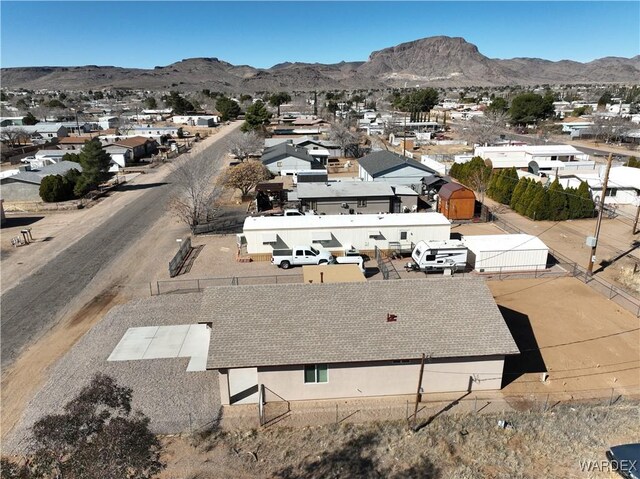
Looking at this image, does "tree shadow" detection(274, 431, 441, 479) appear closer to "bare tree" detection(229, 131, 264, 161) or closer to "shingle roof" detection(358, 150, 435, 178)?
"shingle roof" detection(358, 150, 435, 178)

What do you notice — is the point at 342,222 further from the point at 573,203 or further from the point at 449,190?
the point at 573,203

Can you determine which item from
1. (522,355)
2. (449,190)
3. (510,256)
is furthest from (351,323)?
(449,190)

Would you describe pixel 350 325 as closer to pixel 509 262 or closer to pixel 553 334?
pixel 553 334

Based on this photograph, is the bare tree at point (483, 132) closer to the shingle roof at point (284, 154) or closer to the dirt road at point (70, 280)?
the shingle roof at point (284, 154)

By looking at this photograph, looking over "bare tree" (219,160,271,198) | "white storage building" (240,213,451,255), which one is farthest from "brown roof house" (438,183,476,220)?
"bare tree" (219,160,271,198)

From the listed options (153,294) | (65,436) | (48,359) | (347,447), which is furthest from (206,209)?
(65,436)

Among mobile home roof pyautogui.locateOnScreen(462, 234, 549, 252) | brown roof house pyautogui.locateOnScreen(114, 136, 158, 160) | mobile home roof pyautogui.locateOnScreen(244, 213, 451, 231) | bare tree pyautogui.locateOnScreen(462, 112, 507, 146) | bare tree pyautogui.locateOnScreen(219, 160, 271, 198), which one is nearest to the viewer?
mobile home roof pyautogui.locateOnScreen(462, 234, 549, 252)

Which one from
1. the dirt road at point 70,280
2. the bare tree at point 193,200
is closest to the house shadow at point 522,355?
the dirt road at point 70,280
